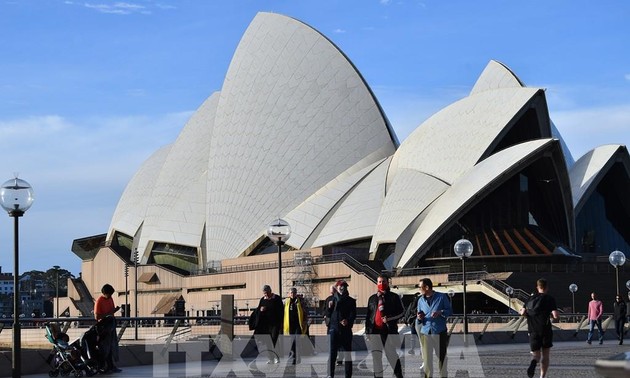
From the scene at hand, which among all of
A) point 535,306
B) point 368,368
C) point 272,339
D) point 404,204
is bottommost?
point 368,368

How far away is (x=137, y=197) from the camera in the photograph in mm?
69250

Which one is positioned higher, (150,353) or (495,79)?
(495,79)

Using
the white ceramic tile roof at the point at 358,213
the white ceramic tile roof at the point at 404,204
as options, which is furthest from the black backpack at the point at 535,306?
the white ceramic tile roof at the point at 358,213

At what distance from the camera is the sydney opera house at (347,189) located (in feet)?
154

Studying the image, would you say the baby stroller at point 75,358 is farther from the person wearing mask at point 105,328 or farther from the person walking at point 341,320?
the person walking at point 341,320

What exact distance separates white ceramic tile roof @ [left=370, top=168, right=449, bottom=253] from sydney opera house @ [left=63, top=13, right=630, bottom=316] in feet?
0.23

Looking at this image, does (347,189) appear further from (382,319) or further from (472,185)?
A: (382,319)

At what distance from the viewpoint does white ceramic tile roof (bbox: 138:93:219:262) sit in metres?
61.2

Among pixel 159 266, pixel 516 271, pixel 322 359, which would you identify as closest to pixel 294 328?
pixel 322 359

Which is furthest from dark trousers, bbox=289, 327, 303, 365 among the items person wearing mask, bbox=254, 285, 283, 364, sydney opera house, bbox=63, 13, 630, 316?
sydney opera house, bbox=63, 13, 630, 316

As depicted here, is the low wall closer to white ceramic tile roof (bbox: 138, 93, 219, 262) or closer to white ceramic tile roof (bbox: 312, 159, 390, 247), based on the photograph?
white ceramic tile roof (bbox: 312, 159, 390, 247)

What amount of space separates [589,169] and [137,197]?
31087mm

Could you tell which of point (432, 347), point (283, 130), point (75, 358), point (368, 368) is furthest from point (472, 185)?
point (432, 347)

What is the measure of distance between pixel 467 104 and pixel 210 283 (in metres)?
17.9
